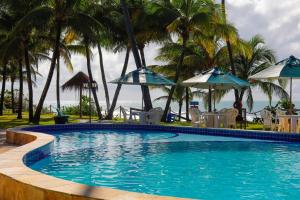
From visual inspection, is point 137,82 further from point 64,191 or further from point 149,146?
point 64,191

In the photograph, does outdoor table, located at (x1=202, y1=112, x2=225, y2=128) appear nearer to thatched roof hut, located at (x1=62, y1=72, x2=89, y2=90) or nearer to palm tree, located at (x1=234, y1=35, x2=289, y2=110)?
palm tree, located at (x1=234, y1=35, x2=289, y2=110)

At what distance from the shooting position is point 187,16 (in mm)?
22094

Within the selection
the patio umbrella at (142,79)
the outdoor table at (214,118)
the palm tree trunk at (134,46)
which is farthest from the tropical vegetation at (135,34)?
the outdoor table at (214,118)

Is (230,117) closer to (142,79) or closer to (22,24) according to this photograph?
(142,79)

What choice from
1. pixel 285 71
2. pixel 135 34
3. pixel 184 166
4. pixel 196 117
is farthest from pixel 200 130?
pixel 135 34

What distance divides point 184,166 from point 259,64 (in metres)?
20.4

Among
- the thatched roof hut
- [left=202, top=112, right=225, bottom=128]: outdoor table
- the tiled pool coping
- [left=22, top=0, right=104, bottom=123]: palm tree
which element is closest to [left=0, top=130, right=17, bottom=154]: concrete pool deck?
the tiled pool coping

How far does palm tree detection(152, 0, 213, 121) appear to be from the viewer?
70.5ft

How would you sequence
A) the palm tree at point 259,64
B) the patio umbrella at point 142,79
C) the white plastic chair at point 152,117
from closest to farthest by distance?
the patio umbrella at point 142,79 → the white plastic chair at point 152,117 → the palm tree at point 259,64

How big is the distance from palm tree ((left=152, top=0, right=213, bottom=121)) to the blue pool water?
29.1 ft

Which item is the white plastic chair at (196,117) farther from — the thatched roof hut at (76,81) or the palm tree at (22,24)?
the thatched roof hut at (76,81)

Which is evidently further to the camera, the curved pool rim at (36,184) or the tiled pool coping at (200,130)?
the tiled pool coping at (200,130)

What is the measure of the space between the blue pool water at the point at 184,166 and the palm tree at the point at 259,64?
14.6 m

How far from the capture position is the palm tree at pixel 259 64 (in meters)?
28.0
